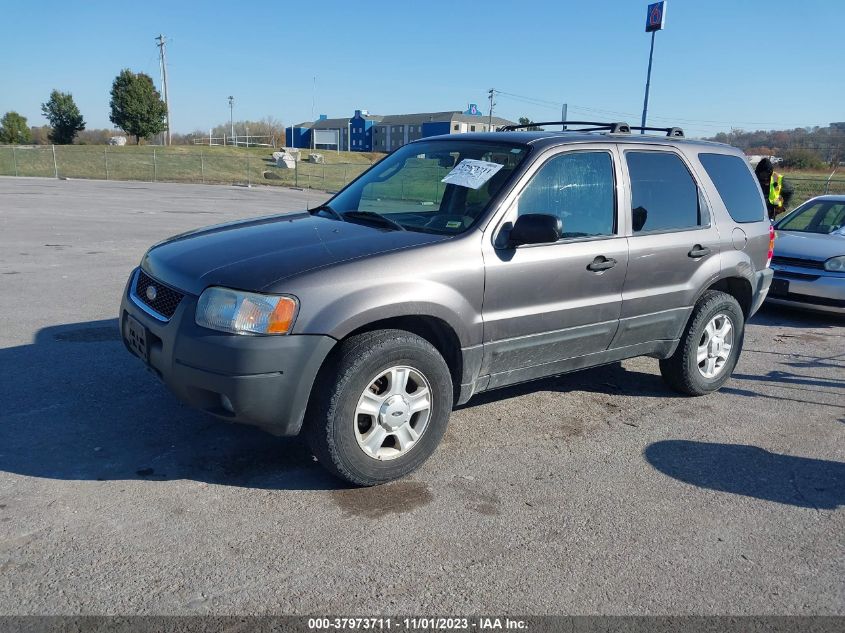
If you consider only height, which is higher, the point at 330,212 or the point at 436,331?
the point at 330,212

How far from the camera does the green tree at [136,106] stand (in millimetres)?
60406

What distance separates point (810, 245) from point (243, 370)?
807 centimetres

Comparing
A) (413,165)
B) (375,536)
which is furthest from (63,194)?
(375,536)

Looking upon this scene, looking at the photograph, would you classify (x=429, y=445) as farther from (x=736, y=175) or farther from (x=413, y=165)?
(x=736, y=175)

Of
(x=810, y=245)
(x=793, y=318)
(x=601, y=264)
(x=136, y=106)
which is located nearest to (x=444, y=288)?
(x=601, y=264)

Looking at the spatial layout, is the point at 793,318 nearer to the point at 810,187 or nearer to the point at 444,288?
the point at 444,288

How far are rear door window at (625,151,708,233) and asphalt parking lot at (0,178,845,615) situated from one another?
140cm

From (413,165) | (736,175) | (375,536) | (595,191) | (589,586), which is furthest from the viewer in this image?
(736,175)

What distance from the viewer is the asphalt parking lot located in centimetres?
296

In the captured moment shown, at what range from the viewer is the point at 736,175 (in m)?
5.83

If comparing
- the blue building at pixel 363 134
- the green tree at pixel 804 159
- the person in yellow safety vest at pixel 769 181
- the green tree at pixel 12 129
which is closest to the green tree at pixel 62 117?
the green tree at pixel 12 129

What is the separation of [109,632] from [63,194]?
24.1 m

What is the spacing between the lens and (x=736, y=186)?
5.79m

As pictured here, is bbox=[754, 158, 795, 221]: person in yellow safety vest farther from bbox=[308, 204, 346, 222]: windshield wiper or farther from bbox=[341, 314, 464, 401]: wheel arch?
bbox=[341, 314, 464, 401]: wheel arch
